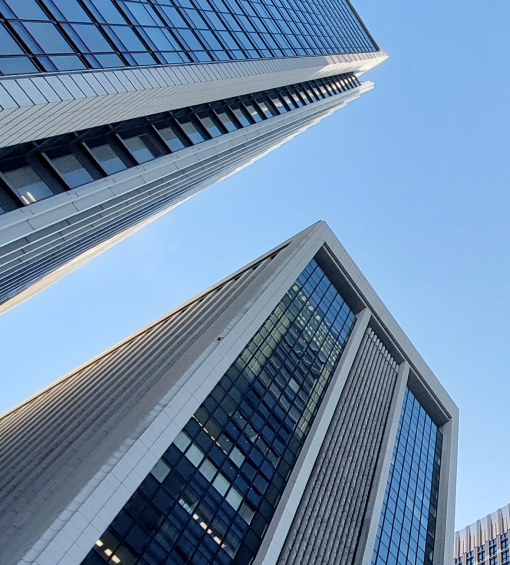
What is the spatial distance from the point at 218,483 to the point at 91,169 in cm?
2184

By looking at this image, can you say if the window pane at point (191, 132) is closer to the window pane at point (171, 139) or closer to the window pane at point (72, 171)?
the window pane at point (171, 139)

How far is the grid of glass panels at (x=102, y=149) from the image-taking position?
2562 centimetres

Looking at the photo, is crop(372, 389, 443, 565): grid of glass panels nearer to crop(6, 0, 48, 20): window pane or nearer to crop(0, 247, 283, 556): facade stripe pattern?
crop(0, 247, 283, 556): facade stripe pattern

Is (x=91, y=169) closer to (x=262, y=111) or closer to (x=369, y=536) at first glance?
(x=262, y=111)

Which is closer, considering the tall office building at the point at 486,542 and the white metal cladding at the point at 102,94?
the white metal cladding at the point at 102,94

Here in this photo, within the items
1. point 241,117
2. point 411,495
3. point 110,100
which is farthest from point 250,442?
point 411,495

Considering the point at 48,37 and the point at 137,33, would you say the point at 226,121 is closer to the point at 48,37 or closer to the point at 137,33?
the point at 137,33

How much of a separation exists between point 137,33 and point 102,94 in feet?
24.8

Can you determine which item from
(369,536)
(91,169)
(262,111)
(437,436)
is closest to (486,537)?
(437,436)

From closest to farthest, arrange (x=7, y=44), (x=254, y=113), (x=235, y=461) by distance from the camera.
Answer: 1. (x=7, y=44)
2. (x=235, y=461)
3. (x=254, y=113)

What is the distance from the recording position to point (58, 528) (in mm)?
27578

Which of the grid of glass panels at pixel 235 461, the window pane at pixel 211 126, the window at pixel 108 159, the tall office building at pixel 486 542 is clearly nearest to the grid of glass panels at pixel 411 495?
the grid of glass panels at pixel 235 461

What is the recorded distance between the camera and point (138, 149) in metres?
34.1

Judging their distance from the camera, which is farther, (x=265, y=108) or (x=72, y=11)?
(x=265, y=108)
